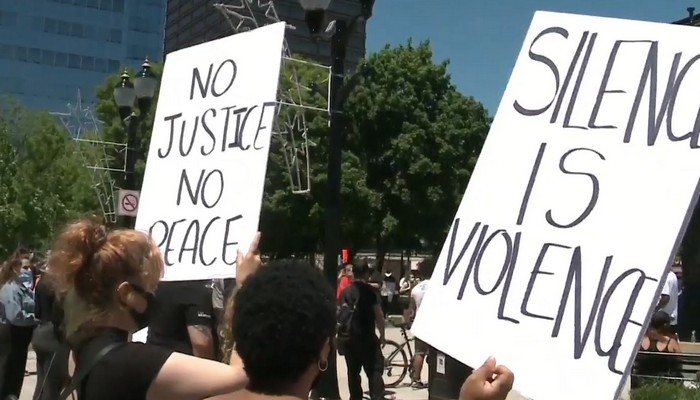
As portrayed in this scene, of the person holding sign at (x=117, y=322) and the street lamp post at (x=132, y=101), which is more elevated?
the street lamp post at (x=132, y=101)

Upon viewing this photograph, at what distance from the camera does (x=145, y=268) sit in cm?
270

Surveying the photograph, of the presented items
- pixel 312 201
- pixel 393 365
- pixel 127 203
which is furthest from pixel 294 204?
pixel 393 365

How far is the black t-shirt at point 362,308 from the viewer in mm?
9430

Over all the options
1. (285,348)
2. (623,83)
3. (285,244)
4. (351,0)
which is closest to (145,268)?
(285,348)

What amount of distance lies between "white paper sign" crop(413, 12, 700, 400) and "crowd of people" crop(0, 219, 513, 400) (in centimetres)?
19

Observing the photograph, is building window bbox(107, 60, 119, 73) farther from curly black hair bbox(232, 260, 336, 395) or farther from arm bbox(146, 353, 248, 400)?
curly black hair bbox(232, 260, 336, 395)

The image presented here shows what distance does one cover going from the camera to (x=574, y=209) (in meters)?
2.40

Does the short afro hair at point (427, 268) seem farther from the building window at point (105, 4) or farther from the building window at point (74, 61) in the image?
the building window at point (105, 4)

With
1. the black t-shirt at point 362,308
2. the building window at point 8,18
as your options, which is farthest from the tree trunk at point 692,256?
the building window at point 8,18

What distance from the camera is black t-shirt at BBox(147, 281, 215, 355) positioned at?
13.9 feet

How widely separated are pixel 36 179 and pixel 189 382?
34.4m

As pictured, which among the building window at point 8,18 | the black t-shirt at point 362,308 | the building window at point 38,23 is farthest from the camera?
the building window at point 38,23

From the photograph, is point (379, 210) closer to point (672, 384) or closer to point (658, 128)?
point (672, 384)

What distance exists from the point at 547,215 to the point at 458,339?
43cm
